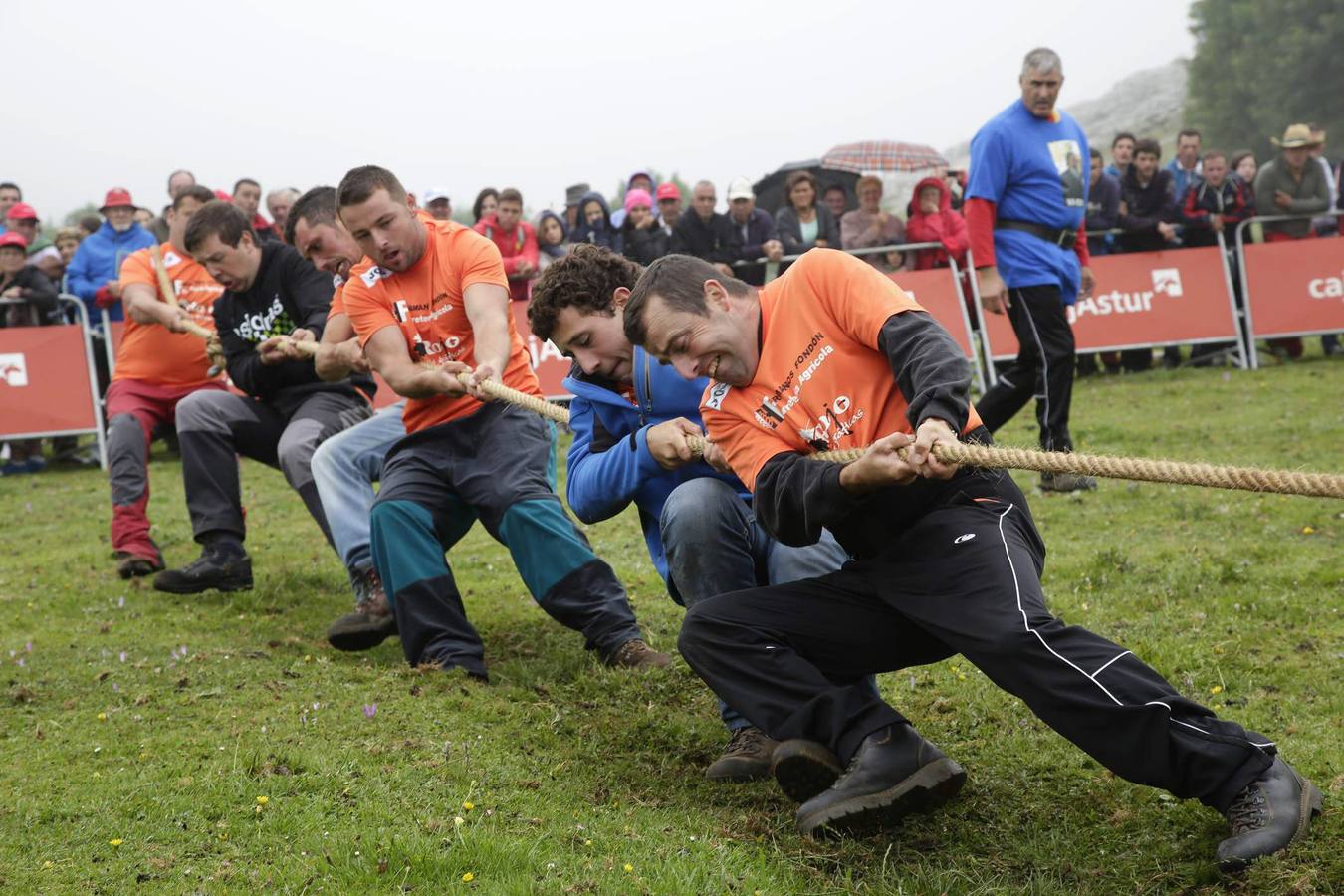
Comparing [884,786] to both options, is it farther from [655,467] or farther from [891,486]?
[655,467]

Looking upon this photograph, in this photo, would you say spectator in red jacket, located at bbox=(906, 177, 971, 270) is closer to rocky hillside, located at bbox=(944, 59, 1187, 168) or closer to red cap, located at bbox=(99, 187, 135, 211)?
red cap, located at bbox=(99, 187, 135, 211)

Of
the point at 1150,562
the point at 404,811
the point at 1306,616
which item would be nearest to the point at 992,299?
the point at 1150,562

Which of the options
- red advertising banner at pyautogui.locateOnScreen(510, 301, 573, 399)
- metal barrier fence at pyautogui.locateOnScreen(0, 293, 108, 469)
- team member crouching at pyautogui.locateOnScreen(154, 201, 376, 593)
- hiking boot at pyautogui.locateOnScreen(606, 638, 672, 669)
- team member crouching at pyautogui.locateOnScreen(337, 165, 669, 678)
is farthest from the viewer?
red advertising banner at pyautogui.locateOnScreen(510, 301, 573, 399)

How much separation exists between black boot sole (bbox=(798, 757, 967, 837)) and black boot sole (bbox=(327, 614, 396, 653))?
2.68 metres

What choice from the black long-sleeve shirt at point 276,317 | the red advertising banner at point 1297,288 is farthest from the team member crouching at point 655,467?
the red advertising banner at point 1297,288

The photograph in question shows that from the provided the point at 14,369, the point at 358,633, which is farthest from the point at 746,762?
the point at 14,369

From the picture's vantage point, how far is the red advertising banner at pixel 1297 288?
1364 centimetres

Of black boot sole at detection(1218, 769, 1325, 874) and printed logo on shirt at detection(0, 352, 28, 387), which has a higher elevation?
printed logo on shirt at detection(0, 352, 28, 387)

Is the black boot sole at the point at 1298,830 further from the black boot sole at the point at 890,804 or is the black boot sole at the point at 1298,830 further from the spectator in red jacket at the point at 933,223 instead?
the spectator in red jacket at the point at 933,223

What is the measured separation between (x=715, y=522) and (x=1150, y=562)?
2.87m

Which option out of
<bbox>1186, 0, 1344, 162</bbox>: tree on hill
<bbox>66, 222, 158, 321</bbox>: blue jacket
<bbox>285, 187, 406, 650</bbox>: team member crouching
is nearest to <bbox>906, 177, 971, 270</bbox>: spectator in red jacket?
<bbox>66, 222, 158, 321</bbox>: blue jacket

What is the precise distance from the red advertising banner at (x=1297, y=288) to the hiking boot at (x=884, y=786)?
1129 cm

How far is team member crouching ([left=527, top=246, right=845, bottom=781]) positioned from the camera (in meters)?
4.36

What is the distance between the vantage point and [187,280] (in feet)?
26.1
